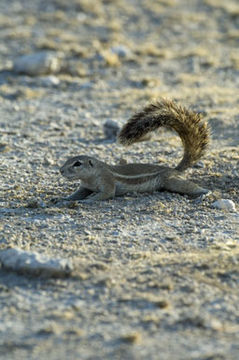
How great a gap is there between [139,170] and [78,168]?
67 cm

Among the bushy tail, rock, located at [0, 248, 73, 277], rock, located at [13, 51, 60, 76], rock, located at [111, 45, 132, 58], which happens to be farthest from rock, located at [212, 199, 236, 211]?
rock, located at [111, 45, 132, 58]

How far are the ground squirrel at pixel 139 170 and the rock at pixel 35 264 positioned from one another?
6.30ft

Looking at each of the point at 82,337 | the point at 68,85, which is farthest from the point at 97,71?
the point at 82,337

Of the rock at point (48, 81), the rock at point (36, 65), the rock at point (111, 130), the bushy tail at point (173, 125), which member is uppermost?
the rock at point (36, 65)

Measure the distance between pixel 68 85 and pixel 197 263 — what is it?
8608 millimetres

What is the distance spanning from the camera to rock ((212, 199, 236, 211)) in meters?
7.09

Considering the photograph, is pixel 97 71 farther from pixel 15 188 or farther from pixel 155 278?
pixel 155 278

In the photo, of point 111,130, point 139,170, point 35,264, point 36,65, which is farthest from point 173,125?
point 36,65

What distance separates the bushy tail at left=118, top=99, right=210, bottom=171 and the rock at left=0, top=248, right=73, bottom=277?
7.75ft

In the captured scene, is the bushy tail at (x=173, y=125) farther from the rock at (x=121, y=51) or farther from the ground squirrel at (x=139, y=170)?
the rock at (x=121, y=51)

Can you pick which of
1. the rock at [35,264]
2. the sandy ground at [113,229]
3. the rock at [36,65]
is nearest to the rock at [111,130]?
the sandy ground at [113,229]

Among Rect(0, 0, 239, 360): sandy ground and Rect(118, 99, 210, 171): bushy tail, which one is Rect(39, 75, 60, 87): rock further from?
Rect(118, 99, 210, 171): bushy tail

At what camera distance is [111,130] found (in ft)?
33.9

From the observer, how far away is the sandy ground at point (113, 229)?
4508 mm
